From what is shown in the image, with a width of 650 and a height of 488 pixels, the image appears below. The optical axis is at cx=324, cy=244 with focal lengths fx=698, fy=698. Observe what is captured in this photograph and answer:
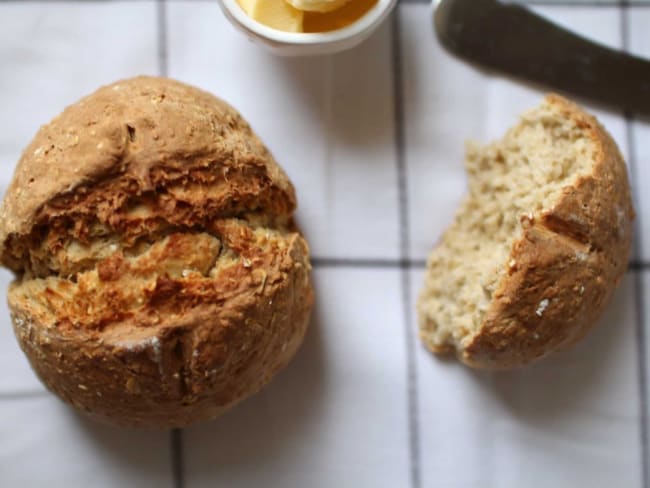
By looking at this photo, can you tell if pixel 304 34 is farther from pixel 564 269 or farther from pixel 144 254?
pixel 564 269

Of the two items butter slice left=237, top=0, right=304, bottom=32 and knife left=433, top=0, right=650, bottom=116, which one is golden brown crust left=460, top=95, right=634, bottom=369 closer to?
knife left=433, top=0, right=650, bottom=116

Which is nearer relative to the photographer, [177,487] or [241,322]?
[241,322]

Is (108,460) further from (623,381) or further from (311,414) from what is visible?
(623,381)

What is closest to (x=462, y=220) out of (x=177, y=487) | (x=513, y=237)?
(x=513, y=237)

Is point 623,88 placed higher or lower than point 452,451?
higher

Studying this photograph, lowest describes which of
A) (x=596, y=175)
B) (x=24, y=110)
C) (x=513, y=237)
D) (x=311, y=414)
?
(x=311, y=414)

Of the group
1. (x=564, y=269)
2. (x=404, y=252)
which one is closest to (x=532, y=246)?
(x=564, y=269)

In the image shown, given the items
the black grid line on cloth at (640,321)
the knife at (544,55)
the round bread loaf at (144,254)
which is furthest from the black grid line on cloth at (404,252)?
the black grid line on cloth at (640,321)

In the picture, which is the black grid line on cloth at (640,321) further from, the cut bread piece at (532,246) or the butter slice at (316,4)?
the butter slice at (316,4)
